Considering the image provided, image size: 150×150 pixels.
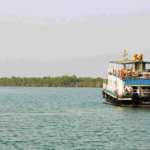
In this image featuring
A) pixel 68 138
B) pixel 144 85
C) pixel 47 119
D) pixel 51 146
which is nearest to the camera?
pixel 51 146

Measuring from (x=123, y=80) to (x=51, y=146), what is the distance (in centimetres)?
3678

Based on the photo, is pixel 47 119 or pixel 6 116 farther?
pixel 6 116

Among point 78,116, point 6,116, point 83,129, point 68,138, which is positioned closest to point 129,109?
point 78,116

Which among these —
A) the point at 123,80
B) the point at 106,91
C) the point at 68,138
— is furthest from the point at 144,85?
the point at 68,138

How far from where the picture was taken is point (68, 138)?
178ft

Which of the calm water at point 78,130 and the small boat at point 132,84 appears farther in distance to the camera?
the small boat at point 132,84

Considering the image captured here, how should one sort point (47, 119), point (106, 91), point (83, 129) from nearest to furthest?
1. point (83, 129)
2. point (47, 119)
3. point (106, 91)

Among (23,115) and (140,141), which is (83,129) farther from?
(23,115)

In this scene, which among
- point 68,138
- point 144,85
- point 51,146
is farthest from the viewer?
point 144,85

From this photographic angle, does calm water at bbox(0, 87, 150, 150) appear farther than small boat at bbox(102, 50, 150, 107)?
No

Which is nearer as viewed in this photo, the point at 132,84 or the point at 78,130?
the point at 78,130

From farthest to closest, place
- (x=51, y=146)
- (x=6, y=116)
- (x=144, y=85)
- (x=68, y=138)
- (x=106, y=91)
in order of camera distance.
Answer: (x=106, y=91), (x=144, y=85), (x=6, y=116), (x=68, y=138), (x=51, y=146)

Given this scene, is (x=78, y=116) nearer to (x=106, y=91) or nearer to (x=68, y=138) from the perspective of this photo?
(x=68, y=138)

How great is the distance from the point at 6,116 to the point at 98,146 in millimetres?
Answer: 29925
